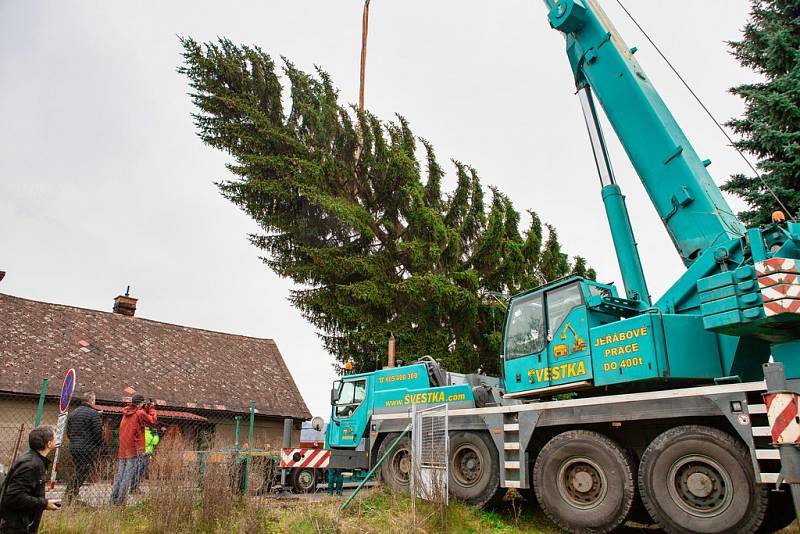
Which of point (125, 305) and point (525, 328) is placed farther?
point (125, 305)

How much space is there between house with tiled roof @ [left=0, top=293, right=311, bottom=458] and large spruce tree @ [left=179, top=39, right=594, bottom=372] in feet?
16.9

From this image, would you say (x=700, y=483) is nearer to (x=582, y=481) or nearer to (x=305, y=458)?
(x=582, y=481)

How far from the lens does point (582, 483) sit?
7.39 meters

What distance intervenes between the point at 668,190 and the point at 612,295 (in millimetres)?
1760

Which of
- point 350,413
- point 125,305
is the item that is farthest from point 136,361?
point 350,413

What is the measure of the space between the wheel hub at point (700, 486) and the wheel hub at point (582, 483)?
0.91m

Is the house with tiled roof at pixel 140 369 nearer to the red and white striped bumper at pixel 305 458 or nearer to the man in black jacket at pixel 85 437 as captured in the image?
the red and white striped bumper at pixel 305 458

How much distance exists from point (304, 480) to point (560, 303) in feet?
27.3

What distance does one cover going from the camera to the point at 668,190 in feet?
27.8

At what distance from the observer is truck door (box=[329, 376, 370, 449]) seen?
12133 mm

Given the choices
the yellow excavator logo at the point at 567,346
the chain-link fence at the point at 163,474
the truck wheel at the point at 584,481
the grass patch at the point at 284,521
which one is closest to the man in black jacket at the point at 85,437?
the chain-link fence at the point at 163,474

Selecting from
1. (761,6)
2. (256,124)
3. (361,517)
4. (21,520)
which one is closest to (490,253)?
(256,124)

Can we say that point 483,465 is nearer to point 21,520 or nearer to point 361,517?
point 361,517

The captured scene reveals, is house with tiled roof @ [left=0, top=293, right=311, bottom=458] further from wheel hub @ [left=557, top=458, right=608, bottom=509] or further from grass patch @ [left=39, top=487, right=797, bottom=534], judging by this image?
wheel hub @ [left=557, top=458, right=608, bottom=509]
